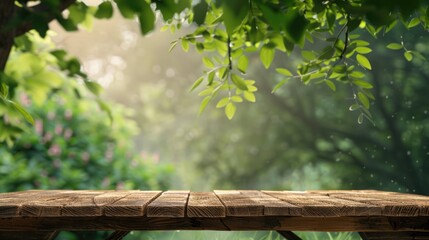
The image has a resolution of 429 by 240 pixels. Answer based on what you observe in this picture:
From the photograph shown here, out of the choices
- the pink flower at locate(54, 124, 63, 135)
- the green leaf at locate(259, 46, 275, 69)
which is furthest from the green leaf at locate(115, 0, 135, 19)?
the pink flower at locate(54, 124, 63, 135)

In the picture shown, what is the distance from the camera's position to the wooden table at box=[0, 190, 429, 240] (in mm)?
2020

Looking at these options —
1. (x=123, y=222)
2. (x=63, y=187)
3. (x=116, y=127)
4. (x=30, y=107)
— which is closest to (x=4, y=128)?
(x=123, y=222)

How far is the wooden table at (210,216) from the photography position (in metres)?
2.02

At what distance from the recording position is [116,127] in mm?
5602

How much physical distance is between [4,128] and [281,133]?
664 centimetres

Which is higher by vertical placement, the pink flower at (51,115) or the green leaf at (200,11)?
the pink flower at (51,115)

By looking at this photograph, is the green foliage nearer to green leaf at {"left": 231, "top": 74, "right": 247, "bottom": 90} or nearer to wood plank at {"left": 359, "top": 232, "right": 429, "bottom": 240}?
green leaf at {"left": 231, "top": 74, "right": 247, "bottom": 90}

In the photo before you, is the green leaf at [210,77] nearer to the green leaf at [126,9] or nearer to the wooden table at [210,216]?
the wooden table at [210,216]

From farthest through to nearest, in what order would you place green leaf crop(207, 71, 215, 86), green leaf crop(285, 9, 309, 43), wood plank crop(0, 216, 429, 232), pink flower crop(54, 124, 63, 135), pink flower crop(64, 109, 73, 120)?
pink flower crop(64, 109, 73, 120)
pink flower crop(54, 124, 63, 135)
green leaf crop(207, 71, 215, 86)
wood plank crop(0, 216, 429, 232)
green leaf crop(285, 9, 309, 43)

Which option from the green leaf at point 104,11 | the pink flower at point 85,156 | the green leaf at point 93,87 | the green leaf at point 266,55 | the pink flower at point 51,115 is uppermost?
the pink flower at point 51,115

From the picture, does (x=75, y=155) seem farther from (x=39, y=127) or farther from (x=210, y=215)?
(x=210, y=215)

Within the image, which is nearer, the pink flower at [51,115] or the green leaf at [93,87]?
the green leaf at [93,87]

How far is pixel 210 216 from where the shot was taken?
201cm

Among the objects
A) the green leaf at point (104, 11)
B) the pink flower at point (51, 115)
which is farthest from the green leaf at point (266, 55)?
the pink flower at point (51, 115)
